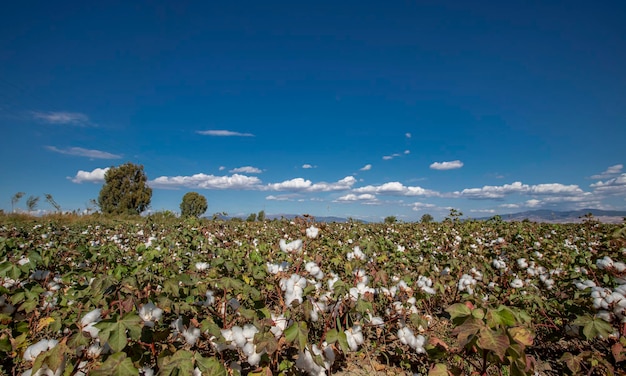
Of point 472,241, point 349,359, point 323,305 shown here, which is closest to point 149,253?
point 323,305

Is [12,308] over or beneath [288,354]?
over

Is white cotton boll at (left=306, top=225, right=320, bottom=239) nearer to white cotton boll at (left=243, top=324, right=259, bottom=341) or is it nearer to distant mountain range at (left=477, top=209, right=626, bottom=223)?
white cotton boll at (left=243, top=324, right=259, bottom=341)

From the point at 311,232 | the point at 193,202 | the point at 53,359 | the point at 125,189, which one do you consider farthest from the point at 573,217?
the point at 193,202

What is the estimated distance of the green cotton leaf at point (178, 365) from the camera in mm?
1516

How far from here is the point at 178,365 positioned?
153 cm

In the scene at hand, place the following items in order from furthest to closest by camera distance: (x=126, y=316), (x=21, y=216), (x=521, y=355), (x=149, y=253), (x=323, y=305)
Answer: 1. (x=21, y=216)
2. (x=149, y=253)
3. (x=323, y=305)
4. (x=126, y=316)
5. (x=521, y=355)

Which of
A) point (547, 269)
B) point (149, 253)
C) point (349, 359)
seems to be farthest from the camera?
point (547, 269)

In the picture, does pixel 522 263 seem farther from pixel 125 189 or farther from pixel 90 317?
pixel 125 189

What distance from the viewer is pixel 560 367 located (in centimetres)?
353

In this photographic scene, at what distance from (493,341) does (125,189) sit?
54.9 meters

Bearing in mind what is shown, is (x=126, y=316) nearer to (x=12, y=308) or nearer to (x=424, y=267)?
(x=12, y=308)

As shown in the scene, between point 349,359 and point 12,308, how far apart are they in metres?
3.01

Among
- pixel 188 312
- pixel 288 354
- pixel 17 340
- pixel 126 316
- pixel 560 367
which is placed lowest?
pixel 560 367

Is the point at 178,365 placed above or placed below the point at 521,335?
below
